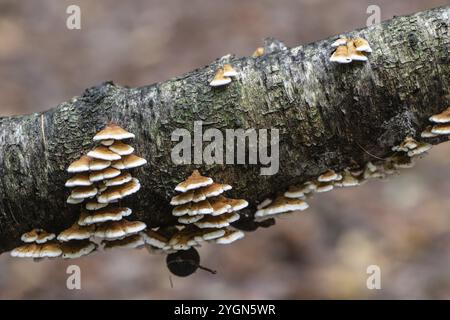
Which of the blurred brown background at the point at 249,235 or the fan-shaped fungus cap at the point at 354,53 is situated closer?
the fan-shaped fungus cap at the point at 354,53

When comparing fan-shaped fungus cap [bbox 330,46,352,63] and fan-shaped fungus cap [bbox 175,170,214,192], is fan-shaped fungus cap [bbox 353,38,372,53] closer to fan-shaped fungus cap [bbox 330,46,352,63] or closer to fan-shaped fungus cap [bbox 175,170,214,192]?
fan-shaped fungus cap [bbox 330,46,352,63]

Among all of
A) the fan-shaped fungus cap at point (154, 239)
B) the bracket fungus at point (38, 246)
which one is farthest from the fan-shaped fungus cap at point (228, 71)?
the bracket fungus at point (38, 246)

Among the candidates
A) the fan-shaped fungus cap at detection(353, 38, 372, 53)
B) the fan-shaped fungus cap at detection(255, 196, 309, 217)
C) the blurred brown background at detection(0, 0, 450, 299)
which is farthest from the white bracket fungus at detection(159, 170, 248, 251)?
the blurred brown background at detection(0, 0, 450, 299)

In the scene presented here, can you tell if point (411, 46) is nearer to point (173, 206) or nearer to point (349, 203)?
point (173, 206)

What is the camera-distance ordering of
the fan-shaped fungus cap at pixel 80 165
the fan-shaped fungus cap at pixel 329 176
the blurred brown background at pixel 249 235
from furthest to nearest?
the blurred brown background at pixel 249 235
the fan-shaped fungus cap at pixel 329 176
the fan-shaped fungus cap at pixel 80 165

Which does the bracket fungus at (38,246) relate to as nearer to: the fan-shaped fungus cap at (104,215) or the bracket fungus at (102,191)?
the bracket fungus at (102,191)
